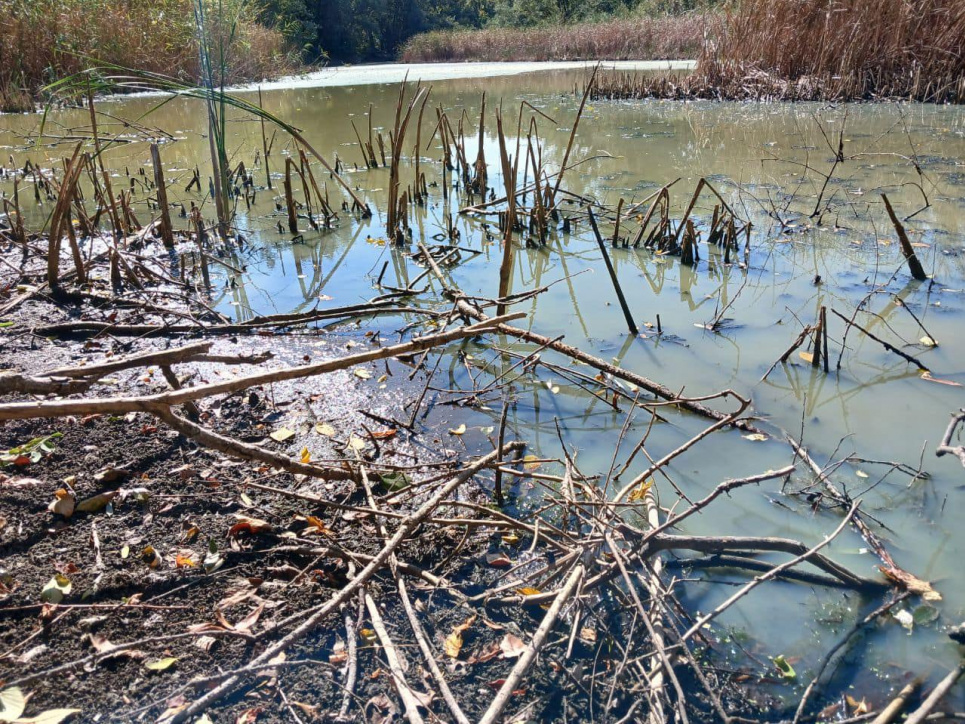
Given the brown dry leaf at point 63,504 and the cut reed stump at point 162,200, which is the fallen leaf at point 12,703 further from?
the cut reed stump at point 162,200

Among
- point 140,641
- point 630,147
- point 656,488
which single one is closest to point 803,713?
point 656,488

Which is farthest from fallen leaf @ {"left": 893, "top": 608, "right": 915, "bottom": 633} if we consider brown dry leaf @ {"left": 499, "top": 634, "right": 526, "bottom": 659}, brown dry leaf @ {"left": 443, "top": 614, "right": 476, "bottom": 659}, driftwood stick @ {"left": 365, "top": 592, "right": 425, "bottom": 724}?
driftwood stick @ {"left": 365, "top": 592, "right": 425, "bottom": 724}

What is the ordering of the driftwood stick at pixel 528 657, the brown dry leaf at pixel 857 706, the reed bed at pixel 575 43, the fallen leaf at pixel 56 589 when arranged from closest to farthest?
the driftwood stick at pixel 528 657 → the brown dry leaf at pixel 857 706 → the fallen leaf at pixel 56 589 → the reed bed at pixel 575 43

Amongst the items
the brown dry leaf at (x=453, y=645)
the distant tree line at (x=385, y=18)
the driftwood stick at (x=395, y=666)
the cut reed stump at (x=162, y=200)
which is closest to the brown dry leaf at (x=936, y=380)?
the brown dry leaf at (x=453, y=645)

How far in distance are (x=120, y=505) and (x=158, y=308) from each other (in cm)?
192

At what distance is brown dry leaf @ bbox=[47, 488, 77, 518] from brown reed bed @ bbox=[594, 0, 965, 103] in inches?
538

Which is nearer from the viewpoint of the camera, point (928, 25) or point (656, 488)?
point (656, 488)

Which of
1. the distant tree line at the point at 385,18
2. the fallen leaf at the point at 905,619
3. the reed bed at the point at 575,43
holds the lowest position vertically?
the fallen leaf at the point at 905,619

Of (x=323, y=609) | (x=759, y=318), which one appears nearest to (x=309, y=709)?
(x=323, y=609)

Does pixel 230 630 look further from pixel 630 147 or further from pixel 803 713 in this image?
pixel 630 147

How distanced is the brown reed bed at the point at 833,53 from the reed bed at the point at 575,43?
3.55 metres

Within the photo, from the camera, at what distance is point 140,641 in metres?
1.94

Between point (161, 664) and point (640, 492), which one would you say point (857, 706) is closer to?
point (640, 492)

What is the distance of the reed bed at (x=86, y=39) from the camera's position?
1434cm
